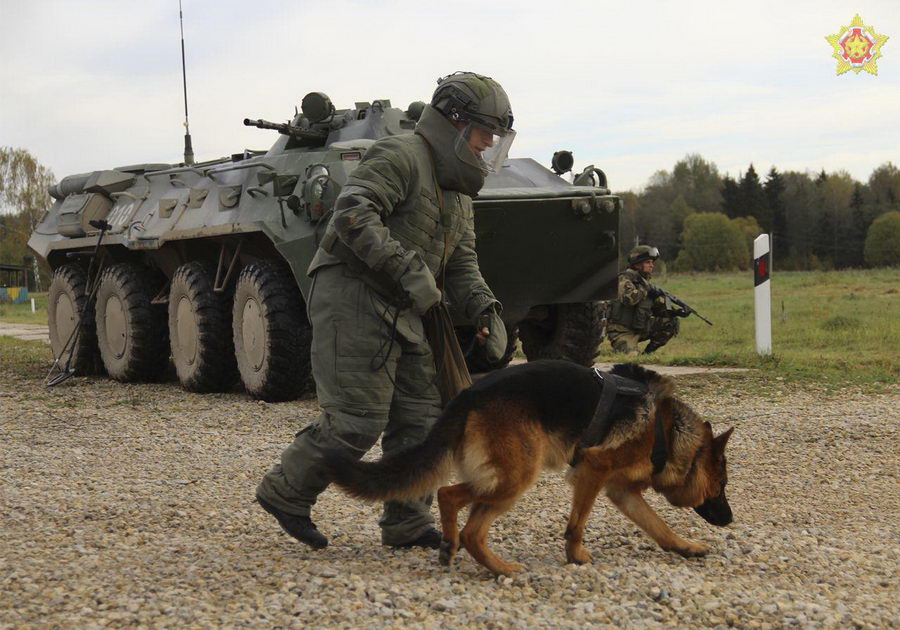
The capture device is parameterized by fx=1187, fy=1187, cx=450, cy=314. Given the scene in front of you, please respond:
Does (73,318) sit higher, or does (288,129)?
(288,129)

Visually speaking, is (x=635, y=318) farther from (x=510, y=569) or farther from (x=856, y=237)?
(x=856, y=237)

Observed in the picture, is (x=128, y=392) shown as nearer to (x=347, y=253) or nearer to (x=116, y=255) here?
(x=116, y=255)

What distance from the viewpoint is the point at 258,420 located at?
8367mm

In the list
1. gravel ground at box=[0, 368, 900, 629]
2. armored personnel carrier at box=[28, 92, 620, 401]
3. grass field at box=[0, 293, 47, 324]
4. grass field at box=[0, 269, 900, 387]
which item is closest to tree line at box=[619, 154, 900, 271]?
grass field at box=[0, 269, 900, 387]

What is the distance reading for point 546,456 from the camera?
4.06m

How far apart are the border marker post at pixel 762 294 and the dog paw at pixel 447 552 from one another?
294 inches

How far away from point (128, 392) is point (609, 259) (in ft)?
14.6

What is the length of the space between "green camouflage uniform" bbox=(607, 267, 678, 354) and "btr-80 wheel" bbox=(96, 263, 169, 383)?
479 centimetres

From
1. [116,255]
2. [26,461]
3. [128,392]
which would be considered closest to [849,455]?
[26,461]

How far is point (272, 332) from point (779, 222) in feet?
204

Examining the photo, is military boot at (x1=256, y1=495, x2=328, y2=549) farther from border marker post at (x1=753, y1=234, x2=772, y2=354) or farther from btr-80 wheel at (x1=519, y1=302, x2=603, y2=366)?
border marker post at (x1=753, y1=234, x2=772, y2=354)

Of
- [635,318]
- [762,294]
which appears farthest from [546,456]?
[635,318]

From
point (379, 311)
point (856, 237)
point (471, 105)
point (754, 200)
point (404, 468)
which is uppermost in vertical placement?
point (754, 200)

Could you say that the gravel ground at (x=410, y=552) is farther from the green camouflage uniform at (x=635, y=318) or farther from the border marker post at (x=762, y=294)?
the green camouflage uniform at (x=635, y=318)
